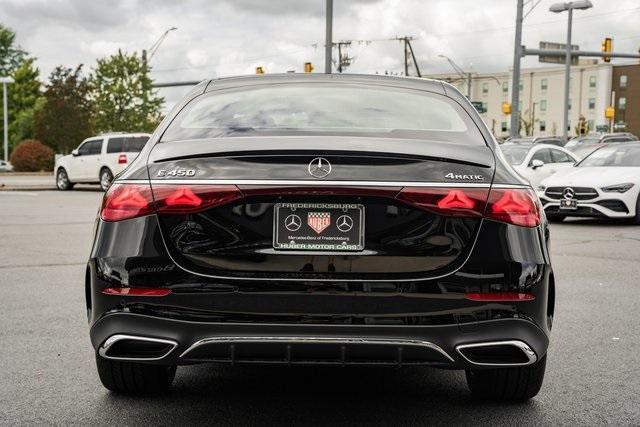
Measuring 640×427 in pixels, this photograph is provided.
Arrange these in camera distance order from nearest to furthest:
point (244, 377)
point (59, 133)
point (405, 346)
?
point (405, 346) < point (244, 377) < point (59, 133)

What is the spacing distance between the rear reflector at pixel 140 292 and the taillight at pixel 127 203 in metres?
0.30

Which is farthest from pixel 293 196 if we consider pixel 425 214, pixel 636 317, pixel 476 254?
pixel 636 317

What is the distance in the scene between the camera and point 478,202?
11.7ft

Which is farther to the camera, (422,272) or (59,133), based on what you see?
(59,133)

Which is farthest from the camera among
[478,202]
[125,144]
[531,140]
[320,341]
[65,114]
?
[65,114]

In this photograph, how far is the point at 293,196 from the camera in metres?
3.51

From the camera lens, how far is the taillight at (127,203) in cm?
362

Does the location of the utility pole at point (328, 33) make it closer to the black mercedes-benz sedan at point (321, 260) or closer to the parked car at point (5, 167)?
the black mercedes-benz sedan at point (321, 260)

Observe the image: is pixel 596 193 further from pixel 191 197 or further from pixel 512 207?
pixel 191 197

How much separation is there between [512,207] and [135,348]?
5.45 ft

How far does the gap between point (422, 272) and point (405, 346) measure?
11.8 inches

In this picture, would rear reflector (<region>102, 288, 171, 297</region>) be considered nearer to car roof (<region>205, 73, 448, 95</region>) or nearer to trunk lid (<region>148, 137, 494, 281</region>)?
trunk lid (<region>148, 137, 494, 281</region>)

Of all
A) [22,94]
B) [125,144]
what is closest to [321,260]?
[125,144]

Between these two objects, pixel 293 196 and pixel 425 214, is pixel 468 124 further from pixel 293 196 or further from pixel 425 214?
pixel 293 196
